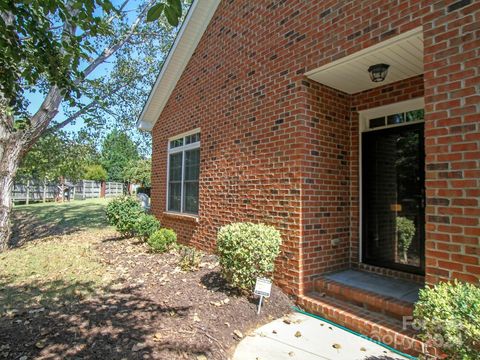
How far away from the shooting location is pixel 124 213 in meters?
8.34

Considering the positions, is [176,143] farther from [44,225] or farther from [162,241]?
[44,225]

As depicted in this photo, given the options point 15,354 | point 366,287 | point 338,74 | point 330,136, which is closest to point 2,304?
point 15,354

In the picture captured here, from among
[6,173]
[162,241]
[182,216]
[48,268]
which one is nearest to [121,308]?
[162,241]

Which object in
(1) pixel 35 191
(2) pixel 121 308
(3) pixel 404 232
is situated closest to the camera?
(2) pixel 121 308

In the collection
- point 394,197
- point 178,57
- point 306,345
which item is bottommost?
point 306,345

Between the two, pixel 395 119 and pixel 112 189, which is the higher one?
pixel 395 119

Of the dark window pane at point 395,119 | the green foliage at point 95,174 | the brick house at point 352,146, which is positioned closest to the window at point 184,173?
the brick house at point 352,146

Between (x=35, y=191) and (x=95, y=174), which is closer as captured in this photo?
(x=35, y=191)

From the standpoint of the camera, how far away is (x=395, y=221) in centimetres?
454

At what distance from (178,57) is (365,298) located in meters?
7.10

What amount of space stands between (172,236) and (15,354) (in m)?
4.33

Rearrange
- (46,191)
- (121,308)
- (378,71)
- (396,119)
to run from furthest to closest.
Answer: (46,191)
(396,119)
(378,71)
(121,308)

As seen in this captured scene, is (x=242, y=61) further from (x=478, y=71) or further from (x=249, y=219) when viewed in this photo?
(x=478, y=71)

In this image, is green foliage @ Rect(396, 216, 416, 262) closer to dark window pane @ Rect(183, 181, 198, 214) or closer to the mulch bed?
the mulch bed
